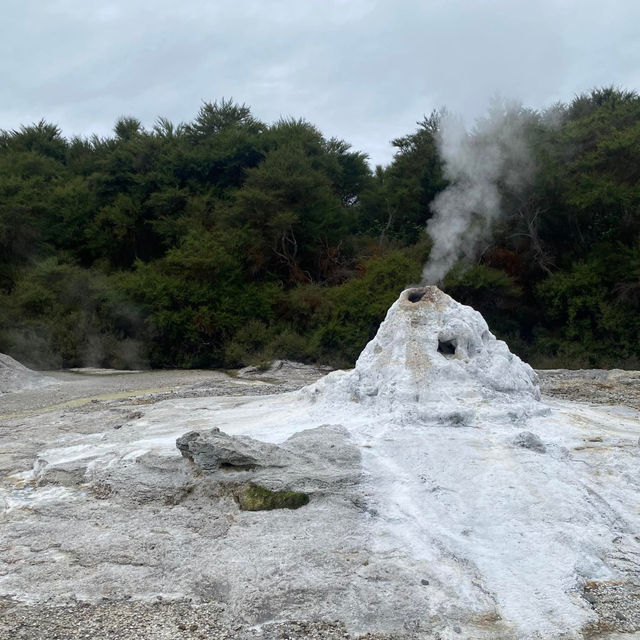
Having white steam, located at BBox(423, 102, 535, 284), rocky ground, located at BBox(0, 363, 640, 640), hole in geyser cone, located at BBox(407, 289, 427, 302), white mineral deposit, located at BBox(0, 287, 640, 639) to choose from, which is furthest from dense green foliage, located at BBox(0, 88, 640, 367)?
white mineral deposit, located at BBox(0, 287, 640, 639)

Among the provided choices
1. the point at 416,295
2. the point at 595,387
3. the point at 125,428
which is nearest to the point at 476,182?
the point at 595,387

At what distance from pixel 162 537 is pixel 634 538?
8.31ft

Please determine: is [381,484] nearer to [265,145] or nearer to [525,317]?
[525,317]

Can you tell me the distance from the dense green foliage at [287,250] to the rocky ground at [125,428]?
10.7 feet

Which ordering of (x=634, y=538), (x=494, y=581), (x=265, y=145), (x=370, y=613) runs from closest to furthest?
(x=370, y=613) < (x=494, y=581) < (x=634, y=538) < (x=265, y=145)

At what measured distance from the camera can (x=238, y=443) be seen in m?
4.88

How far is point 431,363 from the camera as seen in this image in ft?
19.0

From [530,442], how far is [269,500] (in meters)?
1.77

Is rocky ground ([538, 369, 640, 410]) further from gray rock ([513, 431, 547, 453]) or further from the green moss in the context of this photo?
the green moss

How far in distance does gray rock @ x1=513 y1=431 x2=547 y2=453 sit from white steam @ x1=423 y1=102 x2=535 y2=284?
30.5 ft

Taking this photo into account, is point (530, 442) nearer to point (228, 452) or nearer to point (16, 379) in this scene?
point (228, 452)

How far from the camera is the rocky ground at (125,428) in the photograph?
3.13 m

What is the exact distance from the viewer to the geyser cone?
18.5 ft

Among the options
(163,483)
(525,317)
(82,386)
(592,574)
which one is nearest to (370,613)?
(592,574)
